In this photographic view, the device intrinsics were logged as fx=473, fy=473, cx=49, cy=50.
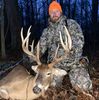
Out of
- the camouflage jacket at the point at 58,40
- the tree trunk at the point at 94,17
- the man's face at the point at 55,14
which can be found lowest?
the tree trunk at the point at 94,17

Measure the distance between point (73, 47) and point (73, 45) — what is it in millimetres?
35

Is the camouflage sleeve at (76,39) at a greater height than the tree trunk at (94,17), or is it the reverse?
the camouflage sleeve at (76,39)

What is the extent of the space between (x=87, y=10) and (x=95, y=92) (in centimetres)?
1124

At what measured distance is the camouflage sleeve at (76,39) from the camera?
8211mm

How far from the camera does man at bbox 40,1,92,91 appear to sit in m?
8.20

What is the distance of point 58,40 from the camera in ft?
27.8

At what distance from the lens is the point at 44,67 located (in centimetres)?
760

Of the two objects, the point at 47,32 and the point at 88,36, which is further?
the point at 88,36

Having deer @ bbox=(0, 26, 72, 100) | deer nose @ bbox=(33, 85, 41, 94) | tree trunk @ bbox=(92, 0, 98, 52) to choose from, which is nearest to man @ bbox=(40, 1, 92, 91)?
deer @ bbox=(0, 26, 72, 100)

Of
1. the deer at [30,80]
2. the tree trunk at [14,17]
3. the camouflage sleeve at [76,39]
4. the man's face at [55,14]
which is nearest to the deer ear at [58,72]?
the deer at [30,80]

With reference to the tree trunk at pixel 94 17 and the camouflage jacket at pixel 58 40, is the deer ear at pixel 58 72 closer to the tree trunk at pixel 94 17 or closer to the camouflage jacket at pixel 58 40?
the camouflage jacket at pixel 58 40

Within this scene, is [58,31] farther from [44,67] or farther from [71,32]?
[44,67]

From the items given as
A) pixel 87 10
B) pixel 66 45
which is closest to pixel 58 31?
pixel 66 45

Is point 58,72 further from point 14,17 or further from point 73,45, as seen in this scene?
point 14,17
